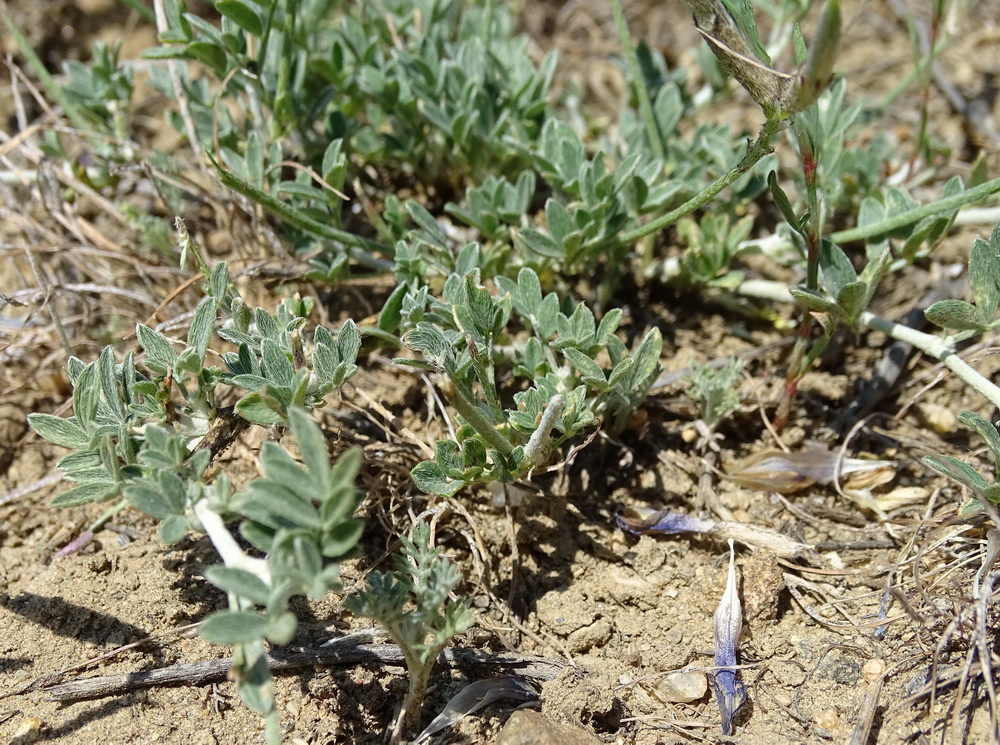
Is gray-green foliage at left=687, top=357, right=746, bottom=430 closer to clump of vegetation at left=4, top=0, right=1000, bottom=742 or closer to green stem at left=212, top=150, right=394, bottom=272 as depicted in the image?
clump of vegetation at left=4, top=0, right=1000, bottom=742

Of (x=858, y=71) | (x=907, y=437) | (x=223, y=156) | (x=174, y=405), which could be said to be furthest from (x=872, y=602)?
(x=858, y=71)

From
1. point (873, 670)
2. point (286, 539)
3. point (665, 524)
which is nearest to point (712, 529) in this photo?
point (665, 524)

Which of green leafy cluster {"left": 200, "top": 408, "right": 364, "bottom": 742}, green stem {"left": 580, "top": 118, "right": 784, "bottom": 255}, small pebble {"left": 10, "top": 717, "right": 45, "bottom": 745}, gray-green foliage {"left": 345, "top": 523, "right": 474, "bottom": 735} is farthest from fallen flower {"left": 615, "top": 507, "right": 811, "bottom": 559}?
small pebble {"left": 10, "top": 717, "right": 45, "bottom": 745}

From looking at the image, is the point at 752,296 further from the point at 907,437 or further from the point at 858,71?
the point at 858,71

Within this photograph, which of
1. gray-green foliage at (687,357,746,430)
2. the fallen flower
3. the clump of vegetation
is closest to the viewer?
the clump of vegetation

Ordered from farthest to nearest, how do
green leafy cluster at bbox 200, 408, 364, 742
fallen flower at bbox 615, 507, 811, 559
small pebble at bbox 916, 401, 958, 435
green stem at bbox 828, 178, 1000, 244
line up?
small pebble at bbox 916, 401, 958, 435, fallen flower at bbox 615, 507, 811, 559, green stem at bbox 828, 178, 1000, 244, green leafy cluster at bbox 200, 408, 364, 742

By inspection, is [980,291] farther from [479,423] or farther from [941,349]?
[479,423]
